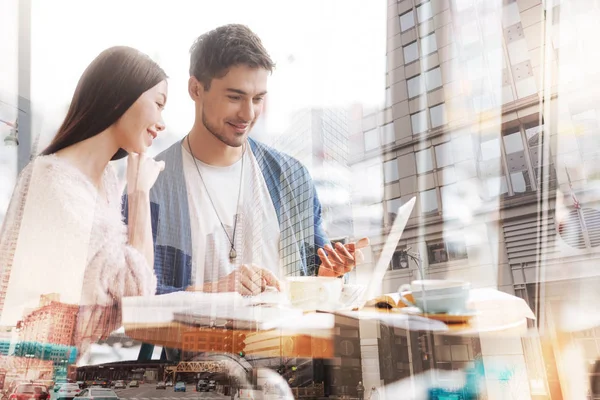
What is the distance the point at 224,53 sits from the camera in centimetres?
175

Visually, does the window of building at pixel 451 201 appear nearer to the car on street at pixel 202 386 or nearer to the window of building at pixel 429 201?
the window of building at pixel 429 201

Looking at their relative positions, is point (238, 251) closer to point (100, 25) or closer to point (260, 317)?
point (260, 317)

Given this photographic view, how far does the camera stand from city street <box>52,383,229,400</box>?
145cm

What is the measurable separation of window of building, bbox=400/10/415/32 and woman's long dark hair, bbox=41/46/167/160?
1.06m

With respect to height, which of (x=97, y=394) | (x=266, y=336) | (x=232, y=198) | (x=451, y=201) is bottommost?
(x=97, y=394)

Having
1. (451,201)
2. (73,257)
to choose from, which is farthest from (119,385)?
(451,201)

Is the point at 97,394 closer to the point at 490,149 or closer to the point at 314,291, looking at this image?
the point at 314,291

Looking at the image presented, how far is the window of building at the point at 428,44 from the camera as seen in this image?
1.56 meters

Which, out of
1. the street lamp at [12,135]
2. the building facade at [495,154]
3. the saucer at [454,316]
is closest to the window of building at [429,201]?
the building facade at [495,154]

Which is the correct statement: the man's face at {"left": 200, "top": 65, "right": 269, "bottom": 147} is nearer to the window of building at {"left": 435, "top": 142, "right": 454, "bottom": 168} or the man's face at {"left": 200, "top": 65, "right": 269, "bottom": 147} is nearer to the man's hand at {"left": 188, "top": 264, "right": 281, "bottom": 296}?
the man's hand at {"left": 188, "top": 264, "right": 281, "bottom": 296}

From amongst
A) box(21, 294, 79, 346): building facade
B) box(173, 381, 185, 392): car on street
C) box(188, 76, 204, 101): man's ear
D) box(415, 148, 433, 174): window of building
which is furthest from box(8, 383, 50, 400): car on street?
box(415, 148, 433, 174): window of building

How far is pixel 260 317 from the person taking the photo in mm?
1561

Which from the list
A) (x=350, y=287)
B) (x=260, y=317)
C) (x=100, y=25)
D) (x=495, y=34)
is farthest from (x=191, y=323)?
(x=495, y=34)

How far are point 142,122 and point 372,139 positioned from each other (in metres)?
1.00
